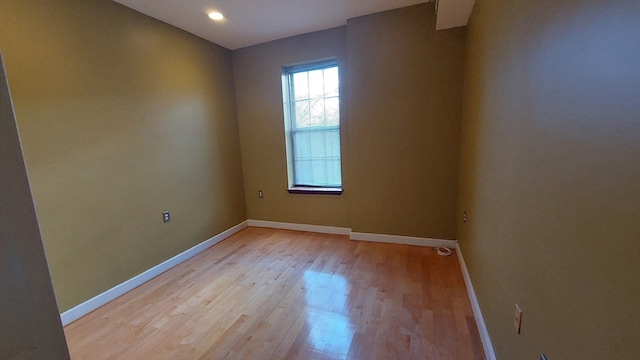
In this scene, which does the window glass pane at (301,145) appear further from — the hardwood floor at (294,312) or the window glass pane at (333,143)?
the hardwood floor at (294,312)

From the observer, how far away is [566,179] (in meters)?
0.78

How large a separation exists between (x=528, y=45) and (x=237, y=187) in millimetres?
3447

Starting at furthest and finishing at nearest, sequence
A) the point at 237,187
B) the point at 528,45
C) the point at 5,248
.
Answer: the point at 237,187 → the point at 528,45 → the point at 5,248

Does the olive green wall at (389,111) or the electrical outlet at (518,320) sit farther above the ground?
the olive green wall at (389,111)

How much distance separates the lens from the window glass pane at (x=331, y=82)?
10.7 ft

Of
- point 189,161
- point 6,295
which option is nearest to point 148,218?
point 189,161

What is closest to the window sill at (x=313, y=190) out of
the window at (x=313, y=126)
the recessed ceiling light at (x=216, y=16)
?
the window at (x=313, y=126)

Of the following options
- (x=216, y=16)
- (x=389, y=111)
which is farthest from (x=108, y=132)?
(x=389, y=111)

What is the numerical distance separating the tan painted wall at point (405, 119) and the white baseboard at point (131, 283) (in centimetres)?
195

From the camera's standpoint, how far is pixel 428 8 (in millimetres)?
2602

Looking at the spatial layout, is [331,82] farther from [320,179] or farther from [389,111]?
[320,179]

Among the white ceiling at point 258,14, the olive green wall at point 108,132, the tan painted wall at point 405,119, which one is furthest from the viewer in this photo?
the tan painted wall at point 405,119

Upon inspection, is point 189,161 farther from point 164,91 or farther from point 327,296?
point 327,296

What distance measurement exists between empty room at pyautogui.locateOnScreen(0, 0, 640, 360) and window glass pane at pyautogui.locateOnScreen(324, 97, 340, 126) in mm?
31
